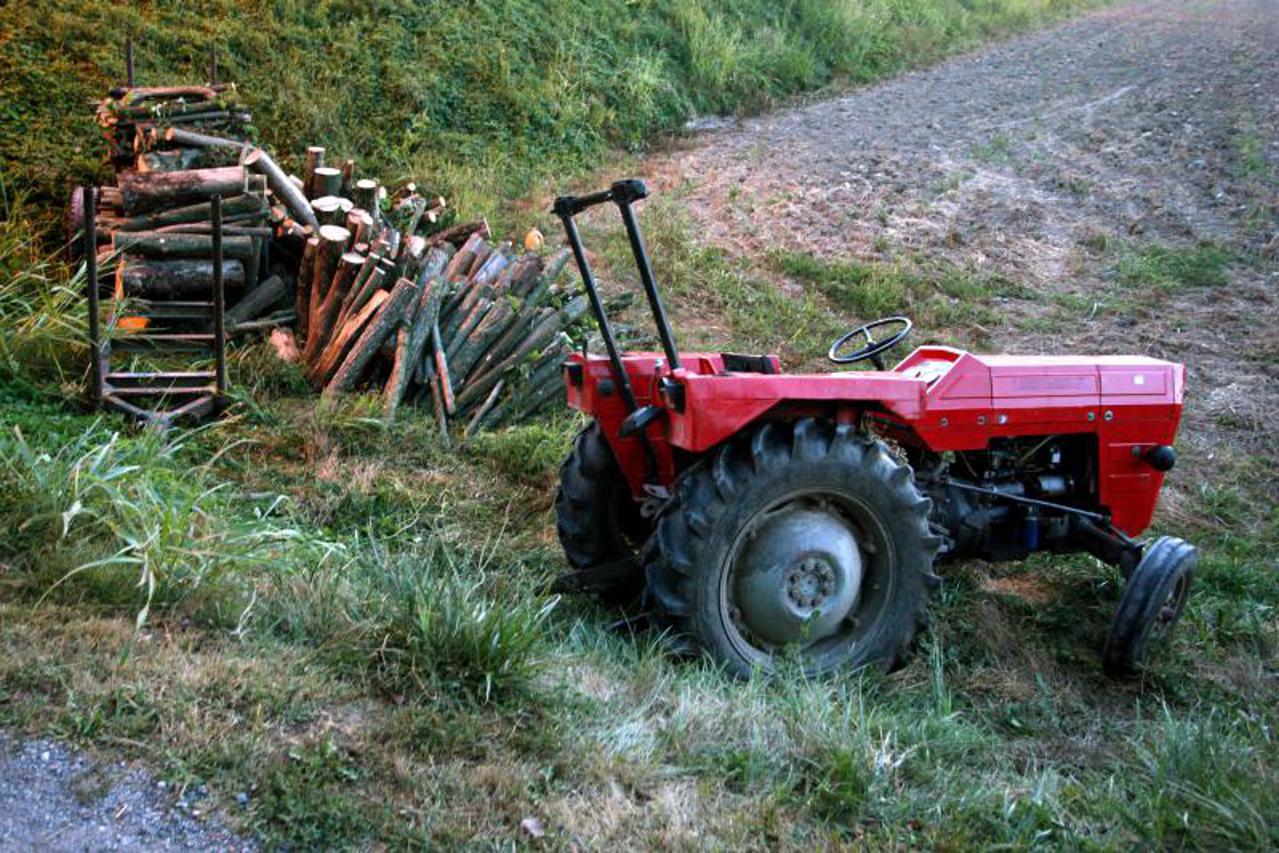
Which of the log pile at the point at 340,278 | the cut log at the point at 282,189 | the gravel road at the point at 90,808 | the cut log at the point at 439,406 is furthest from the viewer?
the cut log at the point at 282,189

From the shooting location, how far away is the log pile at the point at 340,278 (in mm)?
7743

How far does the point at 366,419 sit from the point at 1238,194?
9861 mm

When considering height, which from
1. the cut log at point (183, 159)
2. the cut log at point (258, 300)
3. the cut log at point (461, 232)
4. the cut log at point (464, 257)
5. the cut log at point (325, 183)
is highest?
the cut log at point (183, 159)

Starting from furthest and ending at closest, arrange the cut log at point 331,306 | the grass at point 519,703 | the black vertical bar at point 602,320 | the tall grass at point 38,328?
1. the cut log at point 331,306
2. the tall grass at point 38,328
3. the black vertical bar at point 602,320
4. the grass at point 519,703

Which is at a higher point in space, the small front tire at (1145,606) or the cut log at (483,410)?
the cut log at (483,410)

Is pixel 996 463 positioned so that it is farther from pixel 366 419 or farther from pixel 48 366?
pixel 48 366

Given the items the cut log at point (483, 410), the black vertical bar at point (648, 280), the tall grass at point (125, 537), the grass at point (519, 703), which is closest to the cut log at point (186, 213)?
the cut log at point (483, 410)

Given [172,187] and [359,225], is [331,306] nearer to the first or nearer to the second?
[359,225]

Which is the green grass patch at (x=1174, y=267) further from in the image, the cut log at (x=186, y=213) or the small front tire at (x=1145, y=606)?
the cut log at (x=186, y=213)

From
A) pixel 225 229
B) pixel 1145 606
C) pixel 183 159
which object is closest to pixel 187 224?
pixel 225 229

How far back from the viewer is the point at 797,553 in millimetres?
4797

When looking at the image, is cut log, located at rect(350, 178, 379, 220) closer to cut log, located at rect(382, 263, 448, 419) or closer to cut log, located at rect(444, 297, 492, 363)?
cut log, located at rect(382, 263, 448, 419)

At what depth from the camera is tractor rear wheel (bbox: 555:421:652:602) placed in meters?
5.43

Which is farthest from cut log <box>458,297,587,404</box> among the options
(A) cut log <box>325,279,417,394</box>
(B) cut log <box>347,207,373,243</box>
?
(B) cut log <box>347,207,373,243</box>
